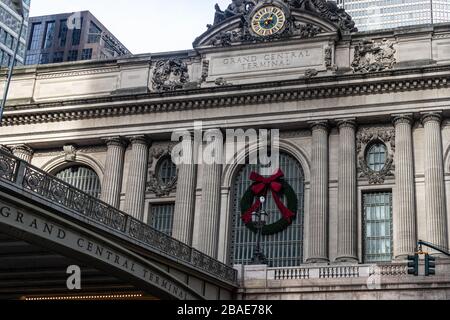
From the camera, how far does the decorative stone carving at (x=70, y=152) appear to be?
51719 mm

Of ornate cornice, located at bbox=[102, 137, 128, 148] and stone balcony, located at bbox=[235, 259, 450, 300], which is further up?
→ ornate cornice, located at bbox=[102, 137, 128, 148]

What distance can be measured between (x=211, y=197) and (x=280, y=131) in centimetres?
577

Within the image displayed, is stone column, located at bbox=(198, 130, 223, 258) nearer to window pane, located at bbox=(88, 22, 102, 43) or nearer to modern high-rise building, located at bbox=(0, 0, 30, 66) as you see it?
modern high-rise building, located at bbox=(0, 0, 30, 66)

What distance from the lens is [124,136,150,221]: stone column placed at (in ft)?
158

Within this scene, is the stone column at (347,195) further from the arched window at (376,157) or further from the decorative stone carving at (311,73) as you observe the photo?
the decorative stone carving at (311,73)

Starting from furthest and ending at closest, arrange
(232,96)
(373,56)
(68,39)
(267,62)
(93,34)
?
(68,39) → (93,34) → (267,62) → (232,96) → (373,56)

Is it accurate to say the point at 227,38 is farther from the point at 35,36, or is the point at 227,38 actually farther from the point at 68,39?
the point at 35,36

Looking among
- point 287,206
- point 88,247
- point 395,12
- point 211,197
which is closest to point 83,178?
point 211,197

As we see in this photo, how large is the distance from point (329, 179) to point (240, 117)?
671 centimetres

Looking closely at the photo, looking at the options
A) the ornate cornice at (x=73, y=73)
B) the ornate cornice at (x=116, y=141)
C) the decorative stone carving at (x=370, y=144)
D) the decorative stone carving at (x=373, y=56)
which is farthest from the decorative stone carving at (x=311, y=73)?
the ornate cornice at (x=73, y=73)

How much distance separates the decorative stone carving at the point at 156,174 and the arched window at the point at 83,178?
378 centimetres

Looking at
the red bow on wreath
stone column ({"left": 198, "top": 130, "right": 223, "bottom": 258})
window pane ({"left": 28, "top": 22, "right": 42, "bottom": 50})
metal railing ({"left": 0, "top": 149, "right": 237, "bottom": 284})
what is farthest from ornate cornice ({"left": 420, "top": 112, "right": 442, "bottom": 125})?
window pane ({"left": 28, "top": 22, "right": 42, "bottom": 50})

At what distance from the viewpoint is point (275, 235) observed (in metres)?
45.4

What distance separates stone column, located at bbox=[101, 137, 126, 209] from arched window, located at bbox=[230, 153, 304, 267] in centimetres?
739
